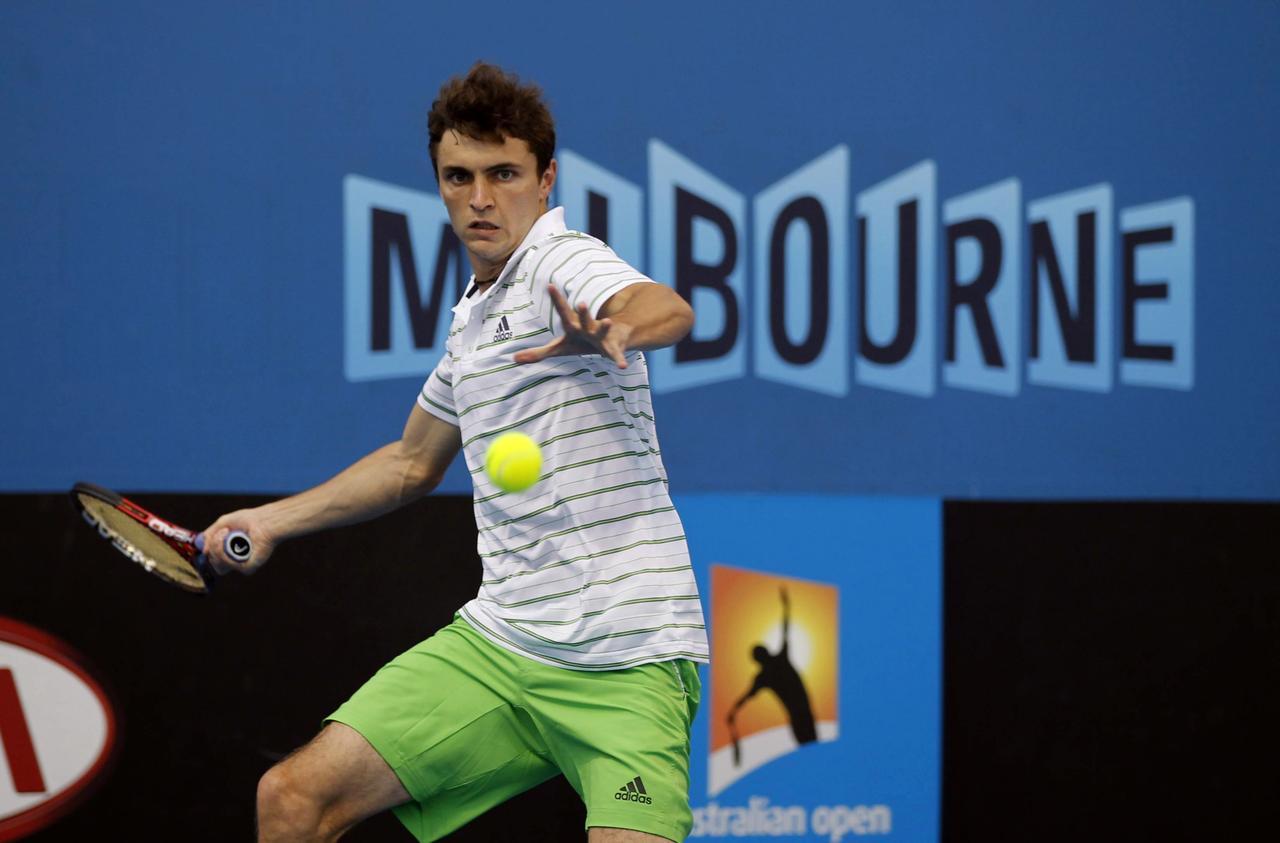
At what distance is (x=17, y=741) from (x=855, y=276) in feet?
8.10

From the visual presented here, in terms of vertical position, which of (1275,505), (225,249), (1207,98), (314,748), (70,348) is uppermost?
(1207,98)

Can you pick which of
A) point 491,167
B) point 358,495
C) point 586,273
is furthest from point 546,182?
point 358,495

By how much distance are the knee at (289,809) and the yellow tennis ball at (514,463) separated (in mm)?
650

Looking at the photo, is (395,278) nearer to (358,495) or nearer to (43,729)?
(358,495)

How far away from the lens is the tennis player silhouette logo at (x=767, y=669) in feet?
13.4

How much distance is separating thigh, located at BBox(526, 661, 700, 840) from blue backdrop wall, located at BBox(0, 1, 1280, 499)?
1.43 m

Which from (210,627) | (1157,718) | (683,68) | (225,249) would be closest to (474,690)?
(210,627)

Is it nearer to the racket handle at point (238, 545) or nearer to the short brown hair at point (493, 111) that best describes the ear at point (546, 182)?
the short brown hair at point (493, 111)

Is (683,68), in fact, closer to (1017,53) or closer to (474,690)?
(1017,53)

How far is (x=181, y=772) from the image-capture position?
394 cm

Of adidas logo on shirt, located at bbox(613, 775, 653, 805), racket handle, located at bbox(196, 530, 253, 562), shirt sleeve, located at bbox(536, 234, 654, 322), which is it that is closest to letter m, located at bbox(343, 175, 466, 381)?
racket handle, located at bbox(196, 530, 253, 562)

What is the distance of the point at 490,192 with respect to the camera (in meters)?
2.71

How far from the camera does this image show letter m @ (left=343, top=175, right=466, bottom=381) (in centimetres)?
398

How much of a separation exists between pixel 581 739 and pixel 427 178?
1.86 meters
